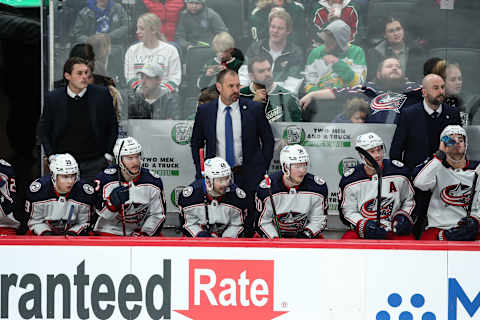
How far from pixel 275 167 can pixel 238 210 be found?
1083 millimetres

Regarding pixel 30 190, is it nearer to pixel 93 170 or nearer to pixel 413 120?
pixel 93 170

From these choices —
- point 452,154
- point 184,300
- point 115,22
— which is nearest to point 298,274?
point 184,300

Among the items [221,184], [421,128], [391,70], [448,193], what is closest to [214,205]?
[221,184]

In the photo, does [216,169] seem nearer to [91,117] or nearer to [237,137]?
[237,137]

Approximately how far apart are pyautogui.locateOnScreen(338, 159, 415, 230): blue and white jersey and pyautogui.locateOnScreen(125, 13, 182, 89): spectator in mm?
1930

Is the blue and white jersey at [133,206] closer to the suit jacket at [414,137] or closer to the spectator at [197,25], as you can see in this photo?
the spectator at [197,25]

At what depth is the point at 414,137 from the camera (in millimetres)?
6531

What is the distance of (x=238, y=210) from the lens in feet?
19.7

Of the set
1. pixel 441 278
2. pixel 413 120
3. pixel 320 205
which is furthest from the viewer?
pixel 413 120

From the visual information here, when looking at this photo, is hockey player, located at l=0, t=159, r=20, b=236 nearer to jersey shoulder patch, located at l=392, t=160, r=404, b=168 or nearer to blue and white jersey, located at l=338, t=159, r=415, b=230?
blue and white jersey, located at l=338, t=159, r=415, b=230

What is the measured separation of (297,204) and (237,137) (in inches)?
34.3

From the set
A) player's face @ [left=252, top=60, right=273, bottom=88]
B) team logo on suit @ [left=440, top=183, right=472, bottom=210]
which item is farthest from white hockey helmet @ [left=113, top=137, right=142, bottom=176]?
team logo on suit @ [left=440, top=183, right=472, bottom=210]

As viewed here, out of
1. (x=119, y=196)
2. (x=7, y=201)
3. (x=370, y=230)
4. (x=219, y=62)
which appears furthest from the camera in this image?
(x=219, y=62)

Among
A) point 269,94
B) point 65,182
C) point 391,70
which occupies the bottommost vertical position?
point 65,182
